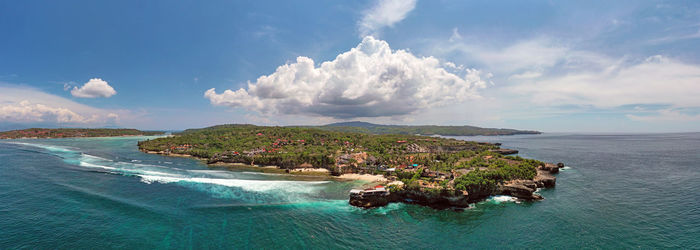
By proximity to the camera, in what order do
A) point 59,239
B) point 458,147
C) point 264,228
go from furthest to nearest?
point 458,147 → point 264,228 → point 59,239

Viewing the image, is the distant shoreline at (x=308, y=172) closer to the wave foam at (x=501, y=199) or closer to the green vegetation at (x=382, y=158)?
the green vegetation at (x=382, y=158)

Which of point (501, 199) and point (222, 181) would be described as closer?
point (501, 199)

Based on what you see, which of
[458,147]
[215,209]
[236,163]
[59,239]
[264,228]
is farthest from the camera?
[458,147]

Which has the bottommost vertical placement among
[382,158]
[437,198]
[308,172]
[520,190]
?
[308,172]

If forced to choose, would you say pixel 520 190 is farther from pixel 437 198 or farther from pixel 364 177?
pixel 364 177

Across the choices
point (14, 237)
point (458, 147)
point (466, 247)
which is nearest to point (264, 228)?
point (466, 247)

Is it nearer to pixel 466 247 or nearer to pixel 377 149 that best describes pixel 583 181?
pixel 466 247

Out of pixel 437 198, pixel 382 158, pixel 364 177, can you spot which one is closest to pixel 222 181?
pixel 364 177

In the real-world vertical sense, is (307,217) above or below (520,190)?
below
